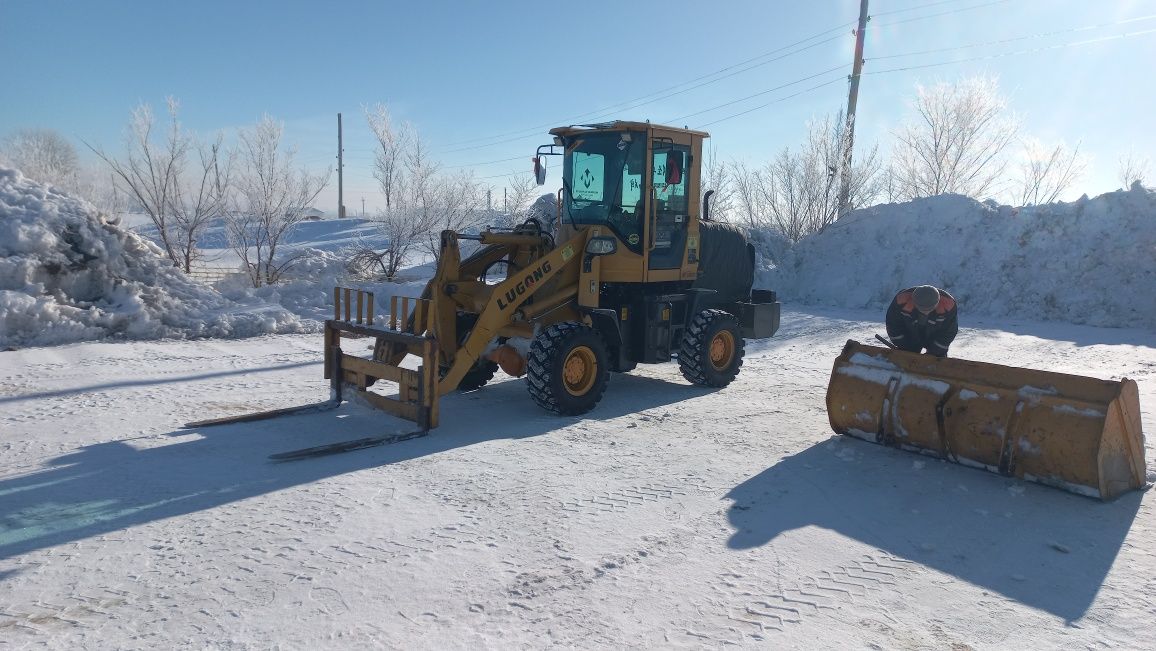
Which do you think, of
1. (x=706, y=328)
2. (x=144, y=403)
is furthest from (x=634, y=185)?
(x=144, y=403)

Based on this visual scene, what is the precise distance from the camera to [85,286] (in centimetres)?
1077

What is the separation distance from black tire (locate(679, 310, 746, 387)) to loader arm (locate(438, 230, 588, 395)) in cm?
184

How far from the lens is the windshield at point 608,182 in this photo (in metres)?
7.94

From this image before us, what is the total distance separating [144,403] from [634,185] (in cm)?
540

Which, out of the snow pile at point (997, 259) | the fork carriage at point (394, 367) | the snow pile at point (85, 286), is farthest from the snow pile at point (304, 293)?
the snow pile at point (997, 259)

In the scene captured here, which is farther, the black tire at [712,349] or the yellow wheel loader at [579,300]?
the black tire at [712,349]

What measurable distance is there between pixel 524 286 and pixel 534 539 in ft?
11.3

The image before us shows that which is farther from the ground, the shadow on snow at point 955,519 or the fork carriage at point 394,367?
the fork carriage at point 394,367

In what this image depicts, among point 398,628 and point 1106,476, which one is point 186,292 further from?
point 1106,476

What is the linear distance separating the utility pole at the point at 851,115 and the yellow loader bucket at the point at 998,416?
1635 centimetres

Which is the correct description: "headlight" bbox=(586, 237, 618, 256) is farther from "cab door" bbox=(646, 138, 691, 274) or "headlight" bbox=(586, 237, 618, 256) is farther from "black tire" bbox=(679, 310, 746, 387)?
"black tire" bbox=(679, 310, 746, 387)

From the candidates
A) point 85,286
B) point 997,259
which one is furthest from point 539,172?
point 997,259

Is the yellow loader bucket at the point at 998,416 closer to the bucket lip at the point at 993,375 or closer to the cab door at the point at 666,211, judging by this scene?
the bucket lip at the point at 993,375

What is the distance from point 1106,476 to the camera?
5.07 meters
